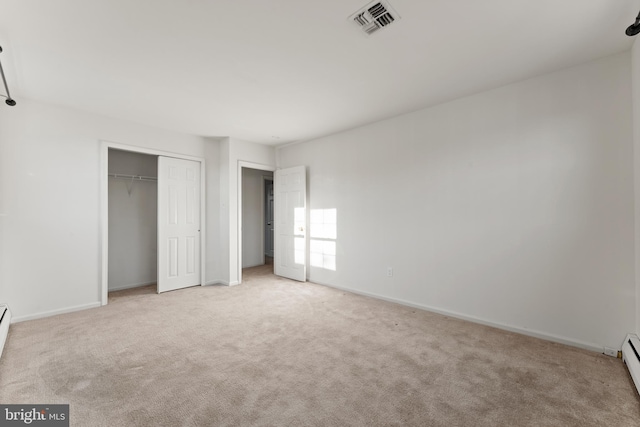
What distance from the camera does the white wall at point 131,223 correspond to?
469 centimetres

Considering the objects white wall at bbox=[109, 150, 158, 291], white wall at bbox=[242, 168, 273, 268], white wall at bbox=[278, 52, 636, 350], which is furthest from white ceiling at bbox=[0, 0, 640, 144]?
white wall at bbox=[242, 168, 273, 268]

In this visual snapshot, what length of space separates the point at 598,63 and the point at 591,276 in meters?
1.94

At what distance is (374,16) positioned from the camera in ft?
6.50

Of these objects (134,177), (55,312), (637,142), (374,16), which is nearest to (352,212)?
(374,16)

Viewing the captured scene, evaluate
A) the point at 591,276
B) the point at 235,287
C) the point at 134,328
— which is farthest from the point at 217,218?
the point at 591,276

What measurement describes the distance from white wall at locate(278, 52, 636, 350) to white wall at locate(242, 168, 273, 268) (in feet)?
11.4

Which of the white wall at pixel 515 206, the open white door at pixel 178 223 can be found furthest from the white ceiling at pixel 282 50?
→ the open white door at pixel 178 223

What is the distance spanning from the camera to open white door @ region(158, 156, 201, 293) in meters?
4.48

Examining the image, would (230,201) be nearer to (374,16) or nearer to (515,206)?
(374,16)

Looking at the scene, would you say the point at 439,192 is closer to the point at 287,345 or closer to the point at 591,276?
the point at 591,276

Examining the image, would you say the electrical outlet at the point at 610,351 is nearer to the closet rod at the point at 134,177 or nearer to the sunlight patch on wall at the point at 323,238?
the sunlight patch on wall at the point at 323,238

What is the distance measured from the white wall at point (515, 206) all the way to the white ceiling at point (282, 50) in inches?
13.1

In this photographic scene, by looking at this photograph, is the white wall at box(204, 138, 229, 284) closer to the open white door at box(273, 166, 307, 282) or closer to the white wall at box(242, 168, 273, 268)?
the open white door at box(273, 166, 307, 282)

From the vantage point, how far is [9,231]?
3.22 m
